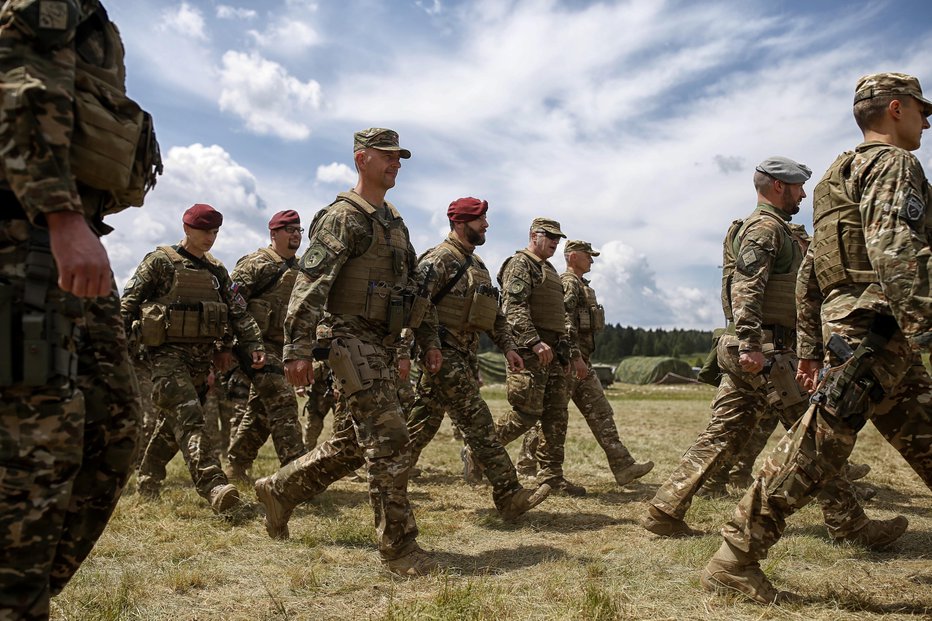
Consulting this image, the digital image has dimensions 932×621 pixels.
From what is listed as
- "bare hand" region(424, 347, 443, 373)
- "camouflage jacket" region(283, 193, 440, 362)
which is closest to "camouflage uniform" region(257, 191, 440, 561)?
"camouflage jacket" region(283, 193, 440, 362)

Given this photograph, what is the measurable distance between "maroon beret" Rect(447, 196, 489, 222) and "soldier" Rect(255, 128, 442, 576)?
5.87 ft

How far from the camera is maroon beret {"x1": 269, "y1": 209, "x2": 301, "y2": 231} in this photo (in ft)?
28.9

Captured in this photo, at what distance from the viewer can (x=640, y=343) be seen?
72438 mm

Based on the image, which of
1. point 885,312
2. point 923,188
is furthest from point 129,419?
point 923,188

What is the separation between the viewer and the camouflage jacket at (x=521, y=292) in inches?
301

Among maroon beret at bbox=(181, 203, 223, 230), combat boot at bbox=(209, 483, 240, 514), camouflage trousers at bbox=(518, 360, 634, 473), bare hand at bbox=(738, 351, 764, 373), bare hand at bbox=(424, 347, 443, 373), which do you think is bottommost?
combat boot at bbox=(209, 483, 240, 514)

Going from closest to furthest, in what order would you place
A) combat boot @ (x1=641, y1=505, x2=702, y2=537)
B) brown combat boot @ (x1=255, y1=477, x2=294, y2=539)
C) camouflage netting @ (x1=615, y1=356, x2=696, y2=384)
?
brown combat boot @ (x1=255, y1=477, x2=294, y2=539) < combat boot @ (x1=641, y1=505, x2=702, y2=537) < camouflage netting @ (x1=615, y1=356, x2=696, y2=384)

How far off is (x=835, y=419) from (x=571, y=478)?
5629mm

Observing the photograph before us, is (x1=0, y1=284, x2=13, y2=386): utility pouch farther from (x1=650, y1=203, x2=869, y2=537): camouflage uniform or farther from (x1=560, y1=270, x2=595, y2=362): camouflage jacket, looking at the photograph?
(x1=560, y1=270, x2=595, y2=362): camouflage jacket

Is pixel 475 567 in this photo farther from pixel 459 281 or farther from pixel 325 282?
pixel 459 281

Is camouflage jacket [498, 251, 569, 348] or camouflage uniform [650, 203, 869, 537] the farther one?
camouflage jacket [498, 251, 569, 348]

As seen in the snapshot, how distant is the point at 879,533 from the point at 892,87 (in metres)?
3.03

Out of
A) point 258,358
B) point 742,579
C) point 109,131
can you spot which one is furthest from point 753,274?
point 258,358

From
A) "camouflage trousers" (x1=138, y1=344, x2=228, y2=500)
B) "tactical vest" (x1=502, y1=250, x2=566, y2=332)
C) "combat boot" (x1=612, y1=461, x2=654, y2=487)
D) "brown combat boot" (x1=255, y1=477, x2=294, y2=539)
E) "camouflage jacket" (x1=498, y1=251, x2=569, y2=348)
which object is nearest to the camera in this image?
"brown combat boot" (x1=255, y1=477, x2=294, y2=539)
